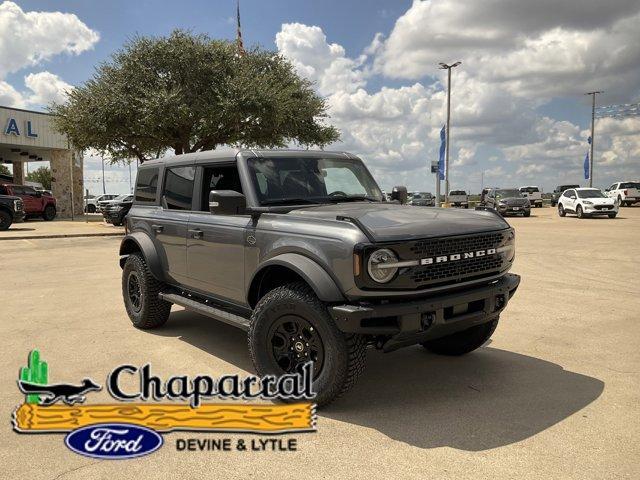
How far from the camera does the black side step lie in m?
4.35

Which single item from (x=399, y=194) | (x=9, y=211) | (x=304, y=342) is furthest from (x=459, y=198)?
(x=304, y=342)

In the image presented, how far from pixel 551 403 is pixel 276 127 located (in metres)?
22.7

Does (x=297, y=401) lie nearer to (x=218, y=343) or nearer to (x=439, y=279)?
(x=439, y=279)

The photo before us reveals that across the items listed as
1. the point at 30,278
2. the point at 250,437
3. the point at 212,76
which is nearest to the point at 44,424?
the point at 250,437

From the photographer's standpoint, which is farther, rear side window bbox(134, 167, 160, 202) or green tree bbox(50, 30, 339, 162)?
green tree bbox(50, 30, 339, 162)

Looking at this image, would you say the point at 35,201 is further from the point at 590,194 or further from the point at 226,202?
the point at 590,194

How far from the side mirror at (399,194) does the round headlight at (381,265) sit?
2391 millimetres

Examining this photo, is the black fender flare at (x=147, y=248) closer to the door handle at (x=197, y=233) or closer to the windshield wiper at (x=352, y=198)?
the door handle at (x=197, y=233)

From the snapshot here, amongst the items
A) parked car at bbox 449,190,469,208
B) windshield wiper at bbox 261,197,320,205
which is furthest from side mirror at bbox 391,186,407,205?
parked car at bbox 449,190,469,208

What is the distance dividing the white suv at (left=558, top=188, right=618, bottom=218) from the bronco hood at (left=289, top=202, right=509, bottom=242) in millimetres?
25851

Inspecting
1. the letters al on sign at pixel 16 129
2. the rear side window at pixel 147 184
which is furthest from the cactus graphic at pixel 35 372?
the letters al on sign at pixel 16 129

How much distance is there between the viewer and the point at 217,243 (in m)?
4.68

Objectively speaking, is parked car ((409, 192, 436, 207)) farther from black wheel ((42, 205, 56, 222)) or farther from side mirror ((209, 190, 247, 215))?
side mirror ((209, 190, 247, 215))

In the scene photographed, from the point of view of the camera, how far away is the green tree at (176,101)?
22.5 m
